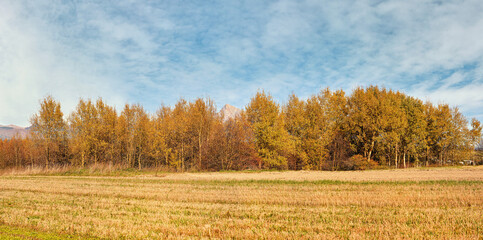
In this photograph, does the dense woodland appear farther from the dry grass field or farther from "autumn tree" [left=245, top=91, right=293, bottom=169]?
the dry grass field

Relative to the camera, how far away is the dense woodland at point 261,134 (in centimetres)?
4675

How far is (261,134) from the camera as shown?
4434cm

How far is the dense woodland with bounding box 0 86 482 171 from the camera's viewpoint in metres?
46.8

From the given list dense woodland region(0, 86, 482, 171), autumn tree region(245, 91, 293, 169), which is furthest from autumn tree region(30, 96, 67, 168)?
autumn tree region(245, 91, 293, 169)

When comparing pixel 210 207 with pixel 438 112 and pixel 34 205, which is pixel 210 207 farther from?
pixel 438 112

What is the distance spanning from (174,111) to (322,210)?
157 ft

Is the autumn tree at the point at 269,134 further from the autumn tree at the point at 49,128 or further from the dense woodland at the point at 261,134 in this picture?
the autumn tree at the point at 49,128

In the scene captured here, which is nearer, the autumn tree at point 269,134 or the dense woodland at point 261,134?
the autumn tree at point 269,134

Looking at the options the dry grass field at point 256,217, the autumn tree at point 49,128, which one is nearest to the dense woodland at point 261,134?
the autumn tree at point 49,128

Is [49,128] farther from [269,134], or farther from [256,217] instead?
[256,217]

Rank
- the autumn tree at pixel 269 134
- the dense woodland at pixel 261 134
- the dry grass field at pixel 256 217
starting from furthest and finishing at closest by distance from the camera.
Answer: the dense woodland at pixel 261 134, the autumn tree at pixel 269 134, the dry grass field at pixel 256 217

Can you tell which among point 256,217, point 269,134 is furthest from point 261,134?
point 256,217

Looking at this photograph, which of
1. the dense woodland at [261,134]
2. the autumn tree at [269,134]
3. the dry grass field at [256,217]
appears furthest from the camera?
the dense woodland at [261,134]

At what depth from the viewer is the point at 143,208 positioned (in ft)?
42.7
